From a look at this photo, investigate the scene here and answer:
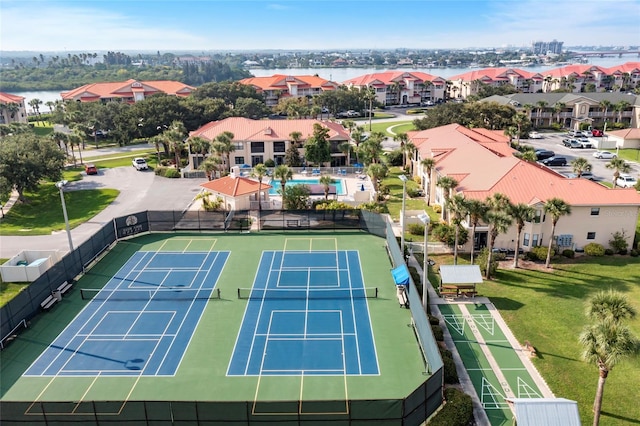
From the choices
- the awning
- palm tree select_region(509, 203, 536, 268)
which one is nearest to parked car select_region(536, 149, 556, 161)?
palm tree select_region(509, 203, 536, 268)

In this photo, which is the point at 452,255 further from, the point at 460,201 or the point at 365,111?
the point at 365,111

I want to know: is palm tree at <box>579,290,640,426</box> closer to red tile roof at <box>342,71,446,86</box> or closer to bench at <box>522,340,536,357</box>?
bench at <box>522,340,536,357</box>

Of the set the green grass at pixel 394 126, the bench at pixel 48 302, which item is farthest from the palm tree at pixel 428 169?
the green grass at pixel 394 126

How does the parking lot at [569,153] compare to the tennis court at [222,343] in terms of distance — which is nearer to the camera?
the tennis court at [222,343]

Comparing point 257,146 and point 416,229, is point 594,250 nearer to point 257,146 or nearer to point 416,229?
point 416,229

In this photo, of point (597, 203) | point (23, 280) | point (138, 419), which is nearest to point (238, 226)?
point (23, 280)

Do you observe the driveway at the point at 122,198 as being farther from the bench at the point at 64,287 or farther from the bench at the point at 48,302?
the bench at the point at 48,302
